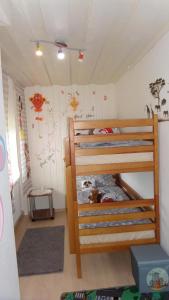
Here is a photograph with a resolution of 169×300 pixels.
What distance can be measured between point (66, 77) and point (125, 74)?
91 cm

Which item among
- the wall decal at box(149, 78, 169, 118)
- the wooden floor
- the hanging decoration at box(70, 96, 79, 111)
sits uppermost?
the hanging decoration at box(70, 96, 79, 111)

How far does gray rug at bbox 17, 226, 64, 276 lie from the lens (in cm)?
270

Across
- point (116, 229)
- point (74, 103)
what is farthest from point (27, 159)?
point (116, 229)

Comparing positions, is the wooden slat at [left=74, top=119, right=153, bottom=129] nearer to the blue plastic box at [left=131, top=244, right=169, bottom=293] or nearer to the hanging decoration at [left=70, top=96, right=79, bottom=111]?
the blue plastic box at [left=131, top=244, right=169, bottom=293]

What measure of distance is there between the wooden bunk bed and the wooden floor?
0.15m

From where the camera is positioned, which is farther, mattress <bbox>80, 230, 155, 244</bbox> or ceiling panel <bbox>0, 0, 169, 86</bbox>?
mattress <bbox>80, 230, 155, 244</bbox>

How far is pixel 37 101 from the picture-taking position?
4.41 m

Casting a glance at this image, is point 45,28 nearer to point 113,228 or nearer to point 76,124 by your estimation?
point 76,124

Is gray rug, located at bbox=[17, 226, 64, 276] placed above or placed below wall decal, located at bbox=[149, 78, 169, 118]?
below

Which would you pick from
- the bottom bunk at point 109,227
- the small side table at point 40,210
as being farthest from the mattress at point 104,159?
the small side table at point 40,210

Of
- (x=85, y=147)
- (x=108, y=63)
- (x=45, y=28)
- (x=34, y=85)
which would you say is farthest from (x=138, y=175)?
(x=34, y=85)

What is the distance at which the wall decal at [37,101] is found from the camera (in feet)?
14.5

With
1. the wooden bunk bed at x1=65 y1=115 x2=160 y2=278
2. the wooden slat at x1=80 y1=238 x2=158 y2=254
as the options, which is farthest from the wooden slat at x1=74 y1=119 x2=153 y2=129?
the wooden slat at x1=80 y1=238 x2=158 y2=254

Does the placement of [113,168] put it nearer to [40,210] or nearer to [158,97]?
[158,97]
